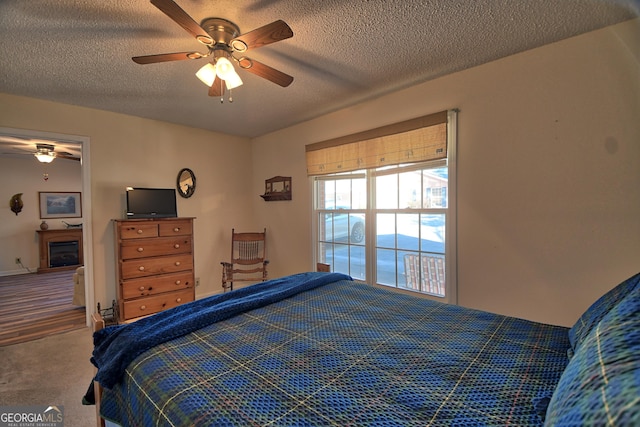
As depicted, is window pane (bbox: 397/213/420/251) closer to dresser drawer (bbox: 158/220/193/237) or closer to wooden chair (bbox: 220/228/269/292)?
wooden chair (bbox: 220/228/269/292)

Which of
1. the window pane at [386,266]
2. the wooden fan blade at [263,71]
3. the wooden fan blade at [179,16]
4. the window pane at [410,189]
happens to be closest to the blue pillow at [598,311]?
the window pane at [410,189]

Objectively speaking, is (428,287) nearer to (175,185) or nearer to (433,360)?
(433,360)

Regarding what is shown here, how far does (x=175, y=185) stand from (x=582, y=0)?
4.05 m

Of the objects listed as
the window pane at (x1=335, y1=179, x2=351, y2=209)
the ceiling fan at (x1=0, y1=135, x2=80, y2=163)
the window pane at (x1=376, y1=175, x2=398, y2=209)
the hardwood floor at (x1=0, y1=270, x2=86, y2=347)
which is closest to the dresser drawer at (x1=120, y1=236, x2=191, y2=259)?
the hardwood floor at (x1=0, y1=270, x2=86, y2=347)

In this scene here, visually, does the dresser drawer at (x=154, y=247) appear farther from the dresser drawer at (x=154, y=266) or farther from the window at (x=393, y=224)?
the window at (x=393, y=224)

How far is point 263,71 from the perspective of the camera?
1.91m

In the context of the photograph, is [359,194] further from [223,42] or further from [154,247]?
[154,247]

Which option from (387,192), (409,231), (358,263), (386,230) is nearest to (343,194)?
(387,192)

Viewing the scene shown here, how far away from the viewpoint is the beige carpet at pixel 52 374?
71.9 inches

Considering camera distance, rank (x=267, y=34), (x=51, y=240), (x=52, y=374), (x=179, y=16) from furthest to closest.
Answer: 1. (x=51, y=240)
2. (x=52, y=374)
3. (x=267, y=34)
4. (x=179, y=16)

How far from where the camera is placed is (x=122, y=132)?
3.33m

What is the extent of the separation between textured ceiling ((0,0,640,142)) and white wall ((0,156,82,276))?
4.34 m

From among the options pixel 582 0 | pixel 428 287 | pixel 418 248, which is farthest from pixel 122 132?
pixel 582 0

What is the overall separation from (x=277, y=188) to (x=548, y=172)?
10.0ft
